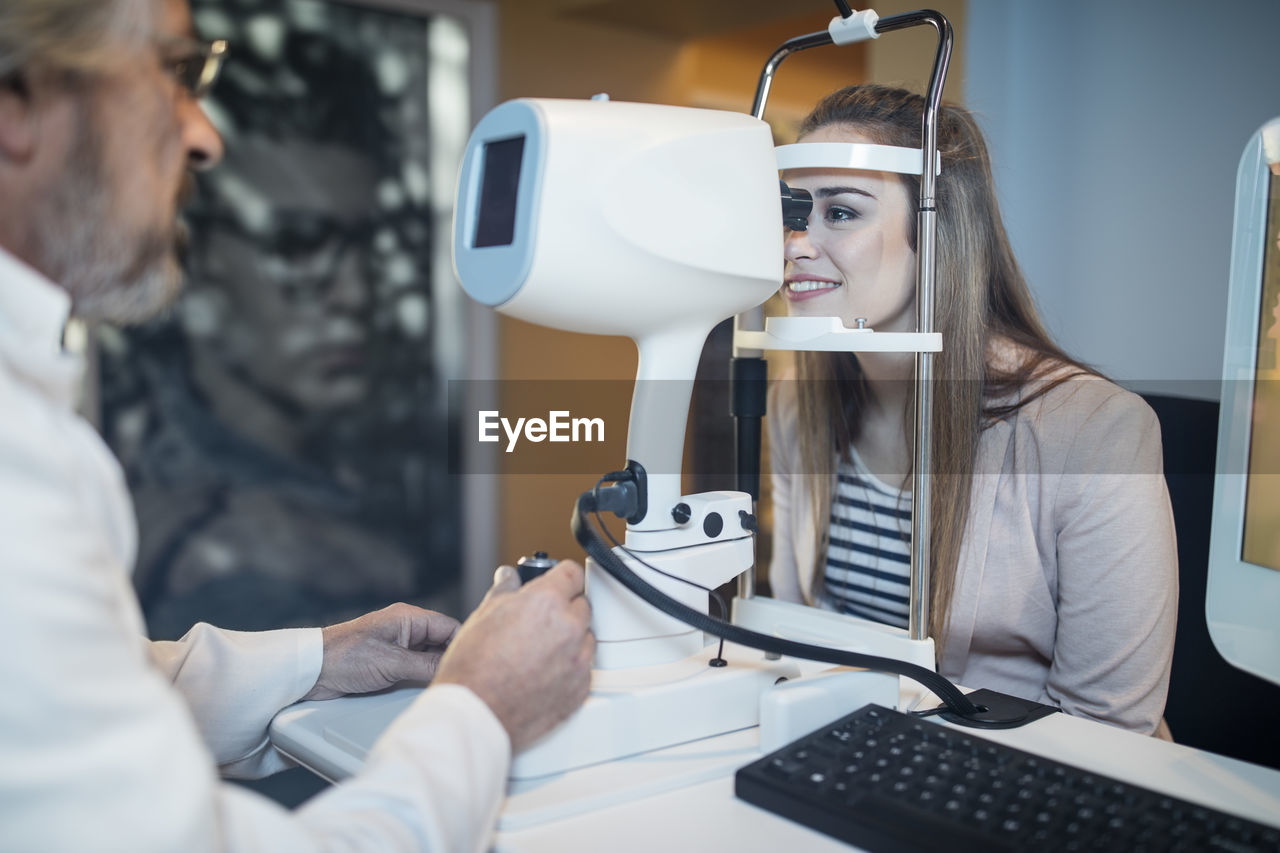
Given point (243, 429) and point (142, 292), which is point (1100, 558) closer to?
point (142, 292)

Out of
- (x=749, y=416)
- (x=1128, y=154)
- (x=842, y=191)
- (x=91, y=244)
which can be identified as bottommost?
(x=749, y=416)

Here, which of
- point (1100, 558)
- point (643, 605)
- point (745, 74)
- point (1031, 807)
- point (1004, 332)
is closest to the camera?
point (1031, 807)

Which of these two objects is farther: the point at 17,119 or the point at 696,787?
the point at 696,787

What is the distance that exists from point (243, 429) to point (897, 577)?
2415 mm

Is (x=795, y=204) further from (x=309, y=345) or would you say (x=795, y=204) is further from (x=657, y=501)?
(x=309, y=345)

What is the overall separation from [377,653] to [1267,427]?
0.77 meters

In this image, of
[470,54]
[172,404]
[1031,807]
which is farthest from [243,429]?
[1031,807]

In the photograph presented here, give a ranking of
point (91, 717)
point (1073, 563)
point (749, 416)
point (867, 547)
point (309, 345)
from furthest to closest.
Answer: point (309, 345)
point (867, 547)
point (1073, 563)
point (749, 416)
point (91, 717)

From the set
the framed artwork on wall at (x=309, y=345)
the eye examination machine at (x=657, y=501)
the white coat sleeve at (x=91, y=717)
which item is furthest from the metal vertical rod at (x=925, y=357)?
the framed artwork on wall at (x=309, y=345)

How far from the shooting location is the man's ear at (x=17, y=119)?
0.60m

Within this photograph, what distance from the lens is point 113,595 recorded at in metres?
0.55

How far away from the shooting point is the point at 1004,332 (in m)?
1.43

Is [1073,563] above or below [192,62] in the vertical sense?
below

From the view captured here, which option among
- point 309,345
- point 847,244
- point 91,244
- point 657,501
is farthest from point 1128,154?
point 309,345
